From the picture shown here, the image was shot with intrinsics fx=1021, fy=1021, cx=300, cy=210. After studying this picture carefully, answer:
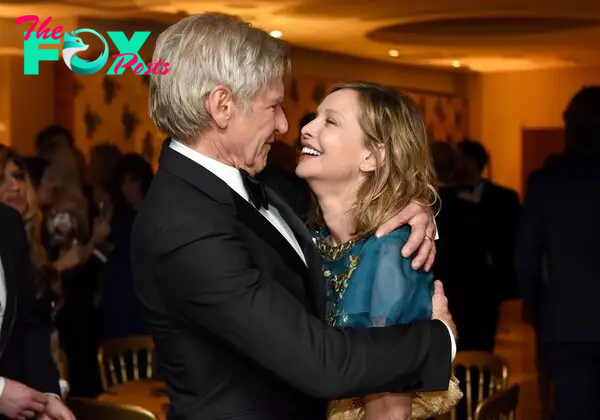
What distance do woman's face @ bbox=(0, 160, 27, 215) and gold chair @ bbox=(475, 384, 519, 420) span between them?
1.62m

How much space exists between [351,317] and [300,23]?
7862 millimetres

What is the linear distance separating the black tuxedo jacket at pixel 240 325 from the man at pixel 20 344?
35.3 inches

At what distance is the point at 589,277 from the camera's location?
3.99 m

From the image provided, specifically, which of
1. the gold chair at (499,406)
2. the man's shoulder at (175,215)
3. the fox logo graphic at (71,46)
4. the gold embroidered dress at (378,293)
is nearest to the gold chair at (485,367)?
the gold chair at (499,406)

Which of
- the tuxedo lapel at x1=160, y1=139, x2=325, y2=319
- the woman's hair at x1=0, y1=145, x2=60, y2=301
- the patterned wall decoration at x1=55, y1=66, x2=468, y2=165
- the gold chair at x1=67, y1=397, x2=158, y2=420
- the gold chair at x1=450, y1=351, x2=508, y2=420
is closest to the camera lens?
the tuxedo lapel at x1=160, y1=139, x2=325, y2=319

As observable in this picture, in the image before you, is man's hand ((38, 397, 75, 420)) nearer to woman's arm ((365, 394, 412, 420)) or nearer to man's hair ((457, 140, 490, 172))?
woman's arm ((365, 394, 412, 420))

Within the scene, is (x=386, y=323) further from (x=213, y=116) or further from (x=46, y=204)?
(x=46, y=204)

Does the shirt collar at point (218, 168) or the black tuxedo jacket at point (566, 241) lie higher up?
the shirt collar at point (218, 168)

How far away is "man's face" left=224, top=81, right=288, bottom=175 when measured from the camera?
171cm

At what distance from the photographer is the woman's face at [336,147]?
6.49 ft

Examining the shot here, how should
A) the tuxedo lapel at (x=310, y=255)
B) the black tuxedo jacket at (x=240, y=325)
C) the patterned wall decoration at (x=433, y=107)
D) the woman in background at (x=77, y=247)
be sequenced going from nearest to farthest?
the black tuxedo jacket at (x=240, y=325) < the tuxedo lapel at (x=310, y=255) < the woman in background at (x=77, y=247) < the patterned wall decoration at (x=433, y=107)

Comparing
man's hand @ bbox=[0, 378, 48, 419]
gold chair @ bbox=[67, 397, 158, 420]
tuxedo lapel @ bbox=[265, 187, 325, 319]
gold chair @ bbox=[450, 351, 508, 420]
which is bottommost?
gold chair @ bbox=[450, 351, 508, 420]

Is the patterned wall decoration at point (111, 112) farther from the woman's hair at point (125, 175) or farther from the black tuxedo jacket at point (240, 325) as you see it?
the black tuxedo jacket at point (240, 325)
